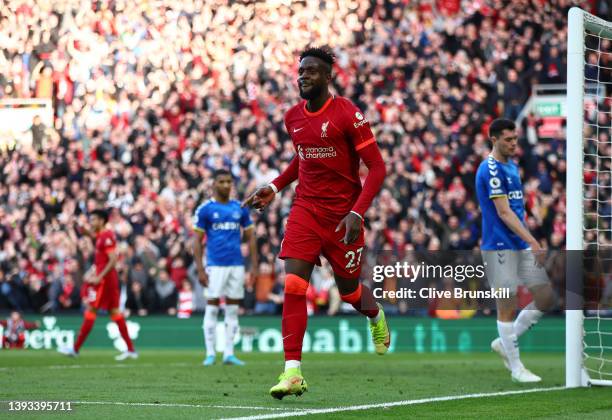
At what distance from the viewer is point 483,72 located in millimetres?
23328

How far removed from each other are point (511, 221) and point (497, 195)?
0.31 m

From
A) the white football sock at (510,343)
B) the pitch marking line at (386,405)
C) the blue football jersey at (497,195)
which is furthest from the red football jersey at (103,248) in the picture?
the pitch marking line at (386,405)

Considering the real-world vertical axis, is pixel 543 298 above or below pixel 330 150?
below

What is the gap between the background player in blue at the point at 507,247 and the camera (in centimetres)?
1054

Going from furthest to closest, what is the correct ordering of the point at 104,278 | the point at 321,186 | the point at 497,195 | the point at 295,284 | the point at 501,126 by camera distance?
the point at 104,278 → the point at 501,126 → the point at 497,195 → the point at 321,186 → the point at 295,284

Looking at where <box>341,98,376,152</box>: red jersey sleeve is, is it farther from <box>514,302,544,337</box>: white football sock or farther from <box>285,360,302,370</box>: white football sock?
<box>514,302,544,337</box>: white football sock

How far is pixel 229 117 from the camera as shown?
83.4 feet

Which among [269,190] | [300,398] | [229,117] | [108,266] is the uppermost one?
[229,117]

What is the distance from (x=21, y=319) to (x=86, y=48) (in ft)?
28.8

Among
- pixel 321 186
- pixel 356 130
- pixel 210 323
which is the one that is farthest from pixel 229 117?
pixel 356 130

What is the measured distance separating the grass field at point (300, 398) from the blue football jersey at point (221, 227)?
1.87m

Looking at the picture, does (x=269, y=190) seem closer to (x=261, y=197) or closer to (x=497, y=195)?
(x=261, y=197)

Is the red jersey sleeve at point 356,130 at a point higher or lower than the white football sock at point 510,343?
higher

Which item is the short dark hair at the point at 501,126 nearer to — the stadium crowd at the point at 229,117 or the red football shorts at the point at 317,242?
the red football shorts at the point at 317,242
